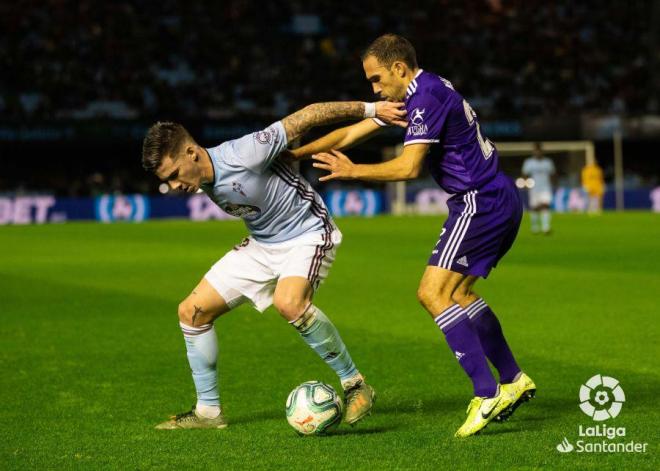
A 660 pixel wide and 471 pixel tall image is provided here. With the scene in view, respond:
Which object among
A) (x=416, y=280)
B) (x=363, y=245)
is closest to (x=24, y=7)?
(x=363, y=245)

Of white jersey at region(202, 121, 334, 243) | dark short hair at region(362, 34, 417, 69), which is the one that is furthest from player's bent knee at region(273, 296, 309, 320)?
dark short hair at region(362, 34, 417, 69)

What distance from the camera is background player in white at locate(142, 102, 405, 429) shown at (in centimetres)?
634

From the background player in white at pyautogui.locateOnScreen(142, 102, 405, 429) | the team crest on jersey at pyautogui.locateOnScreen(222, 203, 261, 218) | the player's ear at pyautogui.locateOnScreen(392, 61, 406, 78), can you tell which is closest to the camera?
the player's ear at pyautogui.locateOnScreen(392, 61, 406, 78)

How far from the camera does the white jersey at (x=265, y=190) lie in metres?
6.33

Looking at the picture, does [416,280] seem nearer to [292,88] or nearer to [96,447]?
[96,447]

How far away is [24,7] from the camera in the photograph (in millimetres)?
41000

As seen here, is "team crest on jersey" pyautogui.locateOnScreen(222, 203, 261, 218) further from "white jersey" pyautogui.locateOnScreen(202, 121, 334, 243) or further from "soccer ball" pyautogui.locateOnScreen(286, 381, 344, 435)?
"soccer ball" pyautogui.locateOnScreen(286, 381, 344, 435)

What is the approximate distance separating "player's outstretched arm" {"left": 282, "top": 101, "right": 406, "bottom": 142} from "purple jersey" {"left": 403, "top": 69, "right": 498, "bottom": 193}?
0.23 m

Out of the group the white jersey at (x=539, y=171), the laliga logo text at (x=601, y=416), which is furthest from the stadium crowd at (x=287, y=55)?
the laliga logo text at (x=601, y=416)

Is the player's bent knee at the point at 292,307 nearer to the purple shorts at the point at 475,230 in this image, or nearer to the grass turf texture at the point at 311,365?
the grass turf texture at the point at 311,365

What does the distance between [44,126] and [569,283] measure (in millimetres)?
26567

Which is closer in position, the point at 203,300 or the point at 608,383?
the point at 203,300

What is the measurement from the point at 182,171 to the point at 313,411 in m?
1.42

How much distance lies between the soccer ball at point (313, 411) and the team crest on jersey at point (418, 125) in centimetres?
145
